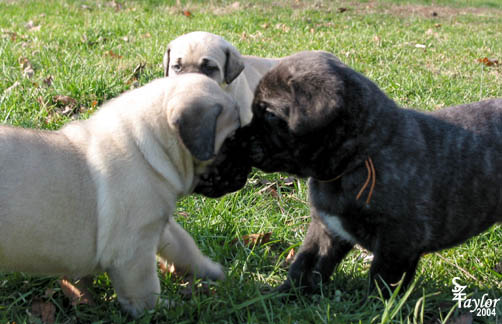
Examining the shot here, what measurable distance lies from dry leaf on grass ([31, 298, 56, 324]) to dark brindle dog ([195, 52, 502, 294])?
1.28m

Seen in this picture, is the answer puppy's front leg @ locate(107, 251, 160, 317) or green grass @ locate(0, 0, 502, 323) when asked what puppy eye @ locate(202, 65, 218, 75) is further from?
puppy's front leg @ locate(107, 251, 160, 317)

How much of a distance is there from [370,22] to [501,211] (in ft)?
33.5

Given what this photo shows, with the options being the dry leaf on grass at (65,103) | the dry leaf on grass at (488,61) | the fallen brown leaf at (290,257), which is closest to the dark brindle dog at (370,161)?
the fallen brown leaf at (290,257)

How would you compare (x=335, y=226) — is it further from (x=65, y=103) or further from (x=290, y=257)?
(x=65, y=103)

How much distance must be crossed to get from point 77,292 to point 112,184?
2.74 feet

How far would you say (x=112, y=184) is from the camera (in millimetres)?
3221

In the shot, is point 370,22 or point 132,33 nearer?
point 132,33

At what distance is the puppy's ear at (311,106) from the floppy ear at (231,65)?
2.84 metres

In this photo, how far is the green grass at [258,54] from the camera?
3.42m

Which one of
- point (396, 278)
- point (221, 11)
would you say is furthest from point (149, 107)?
point (221, 11)

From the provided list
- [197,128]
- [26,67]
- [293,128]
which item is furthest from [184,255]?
[26,67]

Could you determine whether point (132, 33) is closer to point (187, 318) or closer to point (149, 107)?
point (149, 107)

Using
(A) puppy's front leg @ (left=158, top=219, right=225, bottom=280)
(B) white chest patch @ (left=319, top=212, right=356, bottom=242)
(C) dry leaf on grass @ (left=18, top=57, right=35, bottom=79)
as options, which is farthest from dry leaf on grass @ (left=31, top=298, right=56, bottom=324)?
(C) dry leaf on grass @ (left=18, top=57, right=35, bottom=79)

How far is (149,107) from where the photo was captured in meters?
3.39
